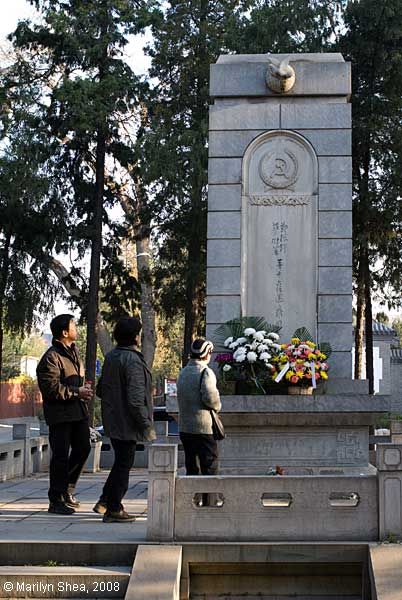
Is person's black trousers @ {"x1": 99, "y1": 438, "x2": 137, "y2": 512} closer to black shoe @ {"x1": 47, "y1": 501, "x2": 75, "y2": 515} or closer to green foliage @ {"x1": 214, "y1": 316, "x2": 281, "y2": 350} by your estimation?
black shoe @ {"x1": 47, "y1": 501, "x2": 75, "y2": 515}

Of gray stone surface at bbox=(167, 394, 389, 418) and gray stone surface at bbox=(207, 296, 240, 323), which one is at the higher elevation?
gray stone surface at bbox=(207, 296, 240, 323)

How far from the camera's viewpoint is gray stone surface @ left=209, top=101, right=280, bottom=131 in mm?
10648

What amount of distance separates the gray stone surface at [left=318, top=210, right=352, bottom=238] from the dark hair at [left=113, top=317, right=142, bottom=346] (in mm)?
3668

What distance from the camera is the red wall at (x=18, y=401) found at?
156 feet

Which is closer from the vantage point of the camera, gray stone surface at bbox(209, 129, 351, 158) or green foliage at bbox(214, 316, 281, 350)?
green foliage at bbox(214, 316, 281, 350)

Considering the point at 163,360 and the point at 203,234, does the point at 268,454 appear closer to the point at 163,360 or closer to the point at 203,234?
the point at 203,234

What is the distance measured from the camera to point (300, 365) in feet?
31.7

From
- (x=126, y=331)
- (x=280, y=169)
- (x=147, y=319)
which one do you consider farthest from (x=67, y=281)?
(x=126, y=331)

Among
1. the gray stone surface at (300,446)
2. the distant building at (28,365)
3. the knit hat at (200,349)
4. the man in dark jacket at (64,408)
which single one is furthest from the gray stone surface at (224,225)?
the distant building at (28,365)

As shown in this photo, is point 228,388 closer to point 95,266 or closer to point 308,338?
point 308,338

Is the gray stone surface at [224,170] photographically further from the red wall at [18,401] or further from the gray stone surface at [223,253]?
the red wall at [18,401]

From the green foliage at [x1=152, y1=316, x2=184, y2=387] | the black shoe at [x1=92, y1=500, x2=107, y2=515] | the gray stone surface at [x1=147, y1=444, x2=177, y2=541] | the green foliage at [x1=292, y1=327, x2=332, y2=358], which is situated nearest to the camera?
the gray stone surface at [x1=147, y1=444, x2=177, y2=541]

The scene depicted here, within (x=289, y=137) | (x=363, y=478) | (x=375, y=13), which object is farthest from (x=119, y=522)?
(x=375, y=13)

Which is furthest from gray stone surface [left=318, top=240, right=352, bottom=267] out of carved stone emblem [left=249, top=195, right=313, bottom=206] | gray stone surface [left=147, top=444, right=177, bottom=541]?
gray stone surface [left=147, top=444, right=177, bottom=541]
